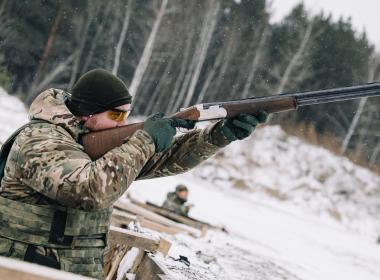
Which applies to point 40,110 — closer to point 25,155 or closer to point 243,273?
point 25,155

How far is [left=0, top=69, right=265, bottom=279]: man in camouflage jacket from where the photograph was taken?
6.85ft

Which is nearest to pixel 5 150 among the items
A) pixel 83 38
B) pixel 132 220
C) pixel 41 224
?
pixel 41 224

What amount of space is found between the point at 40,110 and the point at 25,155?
0.32m

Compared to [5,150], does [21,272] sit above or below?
below

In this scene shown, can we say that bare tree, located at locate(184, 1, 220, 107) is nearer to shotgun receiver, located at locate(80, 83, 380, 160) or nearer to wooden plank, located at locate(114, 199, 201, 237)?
wooden plank, located at locate(114, 199, 201, 237)

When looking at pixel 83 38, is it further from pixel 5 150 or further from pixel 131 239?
pixel 5 150

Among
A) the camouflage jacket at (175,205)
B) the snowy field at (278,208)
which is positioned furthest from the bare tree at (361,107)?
the camouflage jacket at (175,205)

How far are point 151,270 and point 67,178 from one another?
1.31 meters

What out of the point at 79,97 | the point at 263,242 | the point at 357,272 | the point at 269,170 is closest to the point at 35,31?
the point at 269,170

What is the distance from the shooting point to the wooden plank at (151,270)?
2807 millimetres

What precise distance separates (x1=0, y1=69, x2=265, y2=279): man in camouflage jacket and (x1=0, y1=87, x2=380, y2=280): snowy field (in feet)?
5.16

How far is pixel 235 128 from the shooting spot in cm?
293

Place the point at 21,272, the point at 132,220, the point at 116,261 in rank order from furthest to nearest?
the point at 132,220, the point at 116,261, the point at 21,272

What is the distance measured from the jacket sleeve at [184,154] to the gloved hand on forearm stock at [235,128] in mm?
64
